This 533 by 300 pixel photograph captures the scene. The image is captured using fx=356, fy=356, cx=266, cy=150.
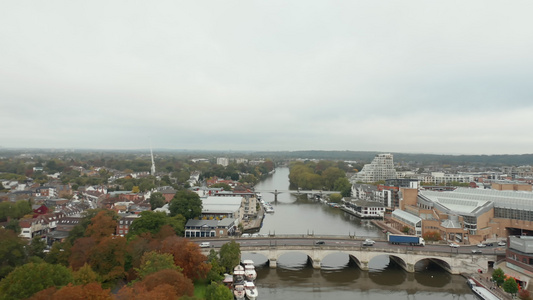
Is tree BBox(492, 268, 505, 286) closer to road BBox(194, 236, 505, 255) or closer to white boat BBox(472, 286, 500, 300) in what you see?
white boat BBox(472, 286, 500, 300)

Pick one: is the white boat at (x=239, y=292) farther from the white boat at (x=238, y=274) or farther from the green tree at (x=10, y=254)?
the green tree at (x=10, y=254)

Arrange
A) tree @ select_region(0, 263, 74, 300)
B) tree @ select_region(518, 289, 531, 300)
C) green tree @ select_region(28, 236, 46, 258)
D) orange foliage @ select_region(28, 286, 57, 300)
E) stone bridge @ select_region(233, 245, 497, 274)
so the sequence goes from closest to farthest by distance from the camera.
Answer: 1. orange foliage @ select_region(28, 286, 57, 300)
2. tree @ select_region(0, 263, 74, 300)
3. tree @ select_region(518, 289, 531, 300)
4. green tree @ select_region(28, 236, 46, 258)
5. stone bridge @ select_region(233, 245, 497, 274)

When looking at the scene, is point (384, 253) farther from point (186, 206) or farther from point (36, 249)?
point (36, 249)

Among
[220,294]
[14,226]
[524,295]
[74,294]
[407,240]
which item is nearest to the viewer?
[74,294]

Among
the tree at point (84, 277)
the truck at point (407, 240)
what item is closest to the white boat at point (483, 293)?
the truck at point (407, 240)

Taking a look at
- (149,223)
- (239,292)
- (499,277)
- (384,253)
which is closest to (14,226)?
(149,223)

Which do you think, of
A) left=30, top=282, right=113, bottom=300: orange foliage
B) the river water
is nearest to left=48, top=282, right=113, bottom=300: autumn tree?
left=30, top=282, right=113, bottom=300: orange foliage
